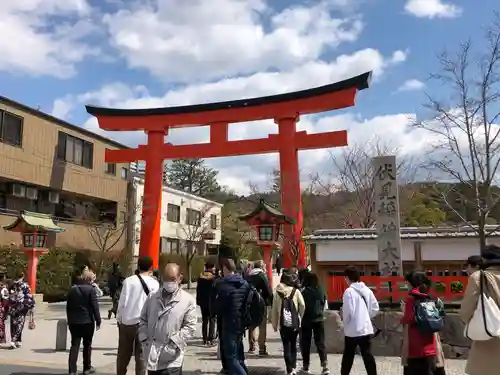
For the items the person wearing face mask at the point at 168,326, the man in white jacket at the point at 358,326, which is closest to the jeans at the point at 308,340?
the man in white jacket at the point at 358,326

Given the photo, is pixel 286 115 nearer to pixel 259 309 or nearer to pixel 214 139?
pixel 214 139

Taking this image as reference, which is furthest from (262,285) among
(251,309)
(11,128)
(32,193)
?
(32,193)

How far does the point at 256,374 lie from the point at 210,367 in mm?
899

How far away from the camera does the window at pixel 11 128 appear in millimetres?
23447

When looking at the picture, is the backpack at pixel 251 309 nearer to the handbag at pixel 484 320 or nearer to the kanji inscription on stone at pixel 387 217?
the handbag at pixel 484 320

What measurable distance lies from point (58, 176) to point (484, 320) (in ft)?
85.6

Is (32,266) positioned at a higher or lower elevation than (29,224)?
lower

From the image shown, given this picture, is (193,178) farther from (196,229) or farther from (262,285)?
(262,285)

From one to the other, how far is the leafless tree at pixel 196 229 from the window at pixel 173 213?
0.79 m

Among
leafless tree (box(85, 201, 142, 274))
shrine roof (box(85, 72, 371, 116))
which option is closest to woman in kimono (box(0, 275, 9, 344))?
shrine roof (box(85, 72, 371, 116))

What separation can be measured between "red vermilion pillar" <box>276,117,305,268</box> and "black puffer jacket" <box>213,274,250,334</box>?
1202cm

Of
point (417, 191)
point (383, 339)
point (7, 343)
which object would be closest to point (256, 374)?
point (383, 339)

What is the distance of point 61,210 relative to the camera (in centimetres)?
2888

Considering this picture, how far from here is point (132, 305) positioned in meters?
6.45
